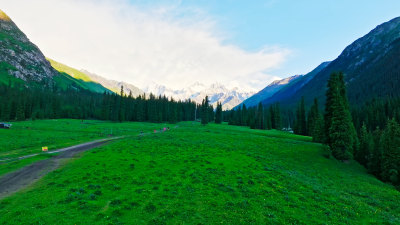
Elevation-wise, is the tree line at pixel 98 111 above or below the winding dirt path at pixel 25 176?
above

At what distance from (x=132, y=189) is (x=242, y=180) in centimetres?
1135

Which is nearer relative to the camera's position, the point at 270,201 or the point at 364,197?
the point at 270,201

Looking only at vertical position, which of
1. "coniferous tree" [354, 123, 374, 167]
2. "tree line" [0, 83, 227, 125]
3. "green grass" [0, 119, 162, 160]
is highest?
"tree line" [0, 83, 227, 125]

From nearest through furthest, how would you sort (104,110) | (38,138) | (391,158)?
(391,158), (38,138), (104,110)

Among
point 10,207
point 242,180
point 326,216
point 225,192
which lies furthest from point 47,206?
point 326,216

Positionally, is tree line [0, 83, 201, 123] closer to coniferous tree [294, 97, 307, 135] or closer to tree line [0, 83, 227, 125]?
tree line [0, 83, 227, 125]

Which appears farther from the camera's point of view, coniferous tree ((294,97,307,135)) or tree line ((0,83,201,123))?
tree line ((0,83,201,123))

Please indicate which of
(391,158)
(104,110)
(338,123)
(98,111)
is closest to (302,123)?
(338,123)

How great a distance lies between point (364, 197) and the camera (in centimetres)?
1998

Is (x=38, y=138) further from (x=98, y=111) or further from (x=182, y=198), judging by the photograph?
(x=98, y=111)

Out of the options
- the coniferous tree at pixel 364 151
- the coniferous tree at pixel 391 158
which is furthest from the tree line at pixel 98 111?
the coniferous tree at pixel 391 158

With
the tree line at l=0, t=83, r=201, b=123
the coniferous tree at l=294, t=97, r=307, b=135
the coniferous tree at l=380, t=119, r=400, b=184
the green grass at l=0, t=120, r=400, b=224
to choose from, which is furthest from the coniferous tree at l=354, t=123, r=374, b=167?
the tree line at l=0, t=83, r=201, b=123

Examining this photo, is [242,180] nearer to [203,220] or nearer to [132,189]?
[203,220]

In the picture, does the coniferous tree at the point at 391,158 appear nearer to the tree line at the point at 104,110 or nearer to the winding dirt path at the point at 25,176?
the winding dirt path at the point at 25,176
